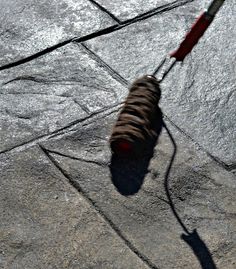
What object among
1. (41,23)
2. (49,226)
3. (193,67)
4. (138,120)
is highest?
(138,120)

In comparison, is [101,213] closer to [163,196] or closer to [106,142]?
[163,196]

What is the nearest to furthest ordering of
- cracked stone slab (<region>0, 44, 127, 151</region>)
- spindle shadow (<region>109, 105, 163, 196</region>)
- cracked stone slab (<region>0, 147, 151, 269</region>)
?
cracked stone slab (<region>0, 147, 151, 269</region>) < spindle shadow (<region>109, 105, 163, 196</region>) < cracked stone slab (<region>0, 44, 127, 151</region>)

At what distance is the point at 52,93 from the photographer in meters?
5.05

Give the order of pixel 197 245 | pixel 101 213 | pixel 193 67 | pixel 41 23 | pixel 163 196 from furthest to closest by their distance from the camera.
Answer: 1. pixel 41 23
2. pixel 193 67
3. pixel 163 196
4. pixel 101 213
5. pixel 197 245

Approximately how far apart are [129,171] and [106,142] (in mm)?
321

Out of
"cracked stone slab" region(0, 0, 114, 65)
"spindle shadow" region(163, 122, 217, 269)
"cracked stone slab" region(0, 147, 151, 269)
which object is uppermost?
"spindle shadow" region(163, 122, 217, 269)

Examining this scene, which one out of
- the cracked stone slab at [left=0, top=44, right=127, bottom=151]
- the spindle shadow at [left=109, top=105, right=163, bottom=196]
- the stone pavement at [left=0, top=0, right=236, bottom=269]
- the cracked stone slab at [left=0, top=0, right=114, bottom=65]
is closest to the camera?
the stone pavement at [left=0, top=0, right=236, bottom=269]

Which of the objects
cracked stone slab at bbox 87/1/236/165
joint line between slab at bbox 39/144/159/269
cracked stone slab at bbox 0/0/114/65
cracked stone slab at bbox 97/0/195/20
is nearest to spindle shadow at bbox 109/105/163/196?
joint line between slab at bbox 39/144/159/269

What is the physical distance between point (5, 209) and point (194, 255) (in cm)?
121

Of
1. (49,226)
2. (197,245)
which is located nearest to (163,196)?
(197,245)

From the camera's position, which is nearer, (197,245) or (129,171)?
(197,245)

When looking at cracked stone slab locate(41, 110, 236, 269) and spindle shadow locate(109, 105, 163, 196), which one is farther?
spindle shadow locate(109, 105, 163, 196)

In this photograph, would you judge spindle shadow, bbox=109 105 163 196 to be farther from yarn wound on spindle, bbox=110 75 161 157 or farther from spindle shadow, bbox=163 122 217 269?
spindle shadow, bbox=163 122 217 269

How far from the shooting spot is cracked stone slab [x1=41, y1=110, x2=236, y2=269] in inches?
159
